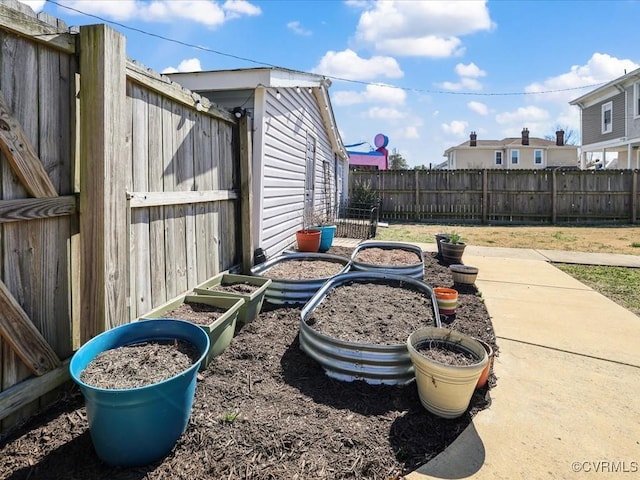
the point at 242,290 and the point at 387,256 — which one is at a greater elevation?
the point at 387,256

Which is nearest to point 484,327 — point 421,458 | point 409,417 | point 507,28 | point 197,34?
point 409,417

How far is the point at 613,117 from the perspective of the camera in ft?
58.7

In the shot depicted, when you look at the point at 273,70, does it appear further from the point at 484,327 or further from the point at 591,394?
the point at 591,394

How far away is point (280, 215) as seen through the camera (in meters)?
5.93

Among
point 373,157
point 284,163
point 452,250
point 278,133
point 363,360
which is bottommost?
point 363,360

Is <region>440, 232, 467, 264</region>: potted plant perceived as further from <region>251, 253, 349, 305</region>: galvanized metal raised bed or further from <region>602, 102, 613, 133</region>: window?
<region>602, 102, 613, 133</region>: window

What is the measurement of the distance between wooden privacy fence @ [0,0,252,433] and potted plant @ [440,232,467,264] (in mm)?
4710

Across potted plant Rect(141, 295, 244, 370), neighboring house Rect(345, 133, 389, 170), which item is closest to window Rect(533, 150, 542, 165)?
neighboring house Rect(345, 133, 389, 170)

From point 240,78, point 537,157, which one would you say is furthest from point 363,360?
point 537,157

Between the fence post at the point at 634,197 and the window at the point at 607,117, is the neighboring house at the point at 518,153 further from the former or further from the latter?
the fence post at the point at 634,197

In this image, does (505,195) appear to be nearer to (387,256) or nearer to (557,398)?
(387,256)

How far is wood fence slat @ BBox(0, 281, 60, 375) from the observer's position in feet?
5.66

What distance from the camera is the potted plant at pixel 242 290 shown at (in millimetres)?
3182

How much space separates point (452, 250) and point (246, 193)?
357 centimetres
